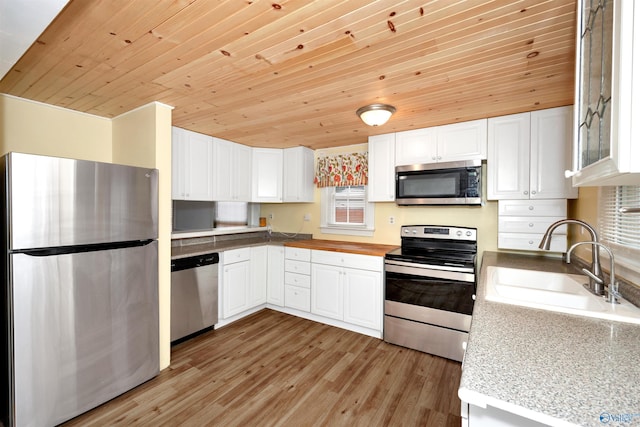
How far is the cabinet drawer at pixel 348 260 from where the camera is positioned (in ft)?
9.23

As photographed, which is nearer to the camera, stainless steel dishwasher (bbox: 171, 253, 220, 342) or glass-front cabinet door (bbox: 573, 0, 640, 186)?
glass-front cabinet door (bbox: 573, 0, 640, 186)

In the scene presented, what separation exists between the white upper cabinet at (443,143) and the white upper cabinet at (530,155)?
10 cm

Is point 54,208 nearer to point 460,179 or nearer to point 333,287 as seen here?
point 333,287

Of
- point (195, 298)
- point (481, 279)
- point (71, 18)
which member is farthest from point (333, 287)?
point (71, 18)

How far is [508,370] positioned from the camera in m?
0.71

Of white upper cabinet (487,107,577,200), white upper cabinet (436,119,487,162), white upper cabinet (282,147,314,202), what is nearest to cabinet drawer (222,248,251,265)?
white upper cabinet (282,147,314,202)

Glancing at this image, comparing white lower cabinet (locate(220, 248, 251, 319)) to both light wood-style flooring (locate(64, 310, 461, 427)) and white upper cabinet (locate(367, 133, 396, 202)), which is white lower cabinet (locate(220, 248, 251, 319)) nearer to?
light wood-style flooring (locate(64, 310, 461, 427))

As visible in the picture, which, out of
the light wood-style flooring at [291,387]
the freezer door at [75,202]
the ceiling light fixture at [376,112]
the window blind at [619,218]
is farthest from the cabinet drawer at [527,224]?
the freezer door at [75,202]

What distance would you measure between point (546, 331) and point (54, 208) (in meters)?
2.46

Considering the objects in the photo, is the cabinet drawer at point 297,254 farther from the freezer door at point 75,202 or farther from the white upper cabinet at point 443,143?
the freezer door at point 75,202

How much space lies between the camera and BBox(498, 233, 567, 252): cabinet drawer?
7.46ft

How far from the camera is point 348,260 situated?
2.97m

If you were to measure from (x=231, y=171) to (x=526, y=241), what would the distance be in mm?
3186

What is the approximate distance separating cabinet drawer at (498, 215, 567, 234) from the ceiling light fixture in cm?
140
